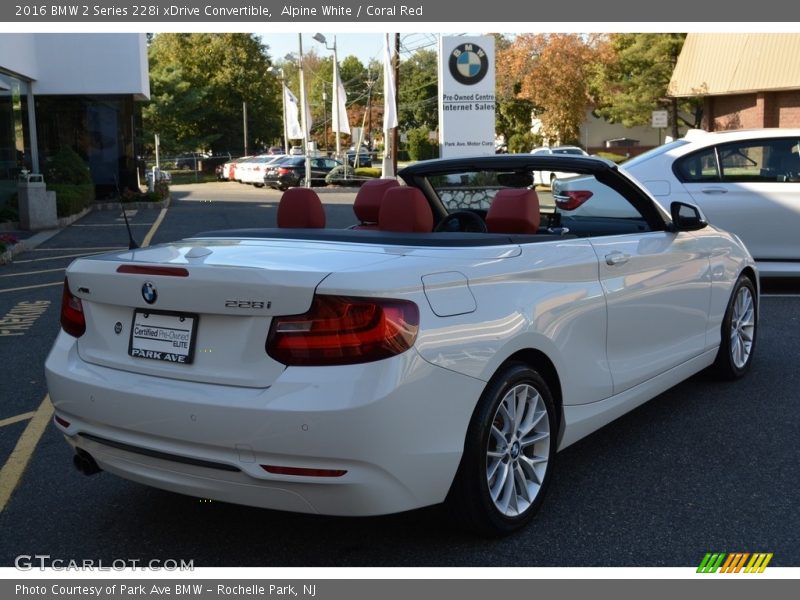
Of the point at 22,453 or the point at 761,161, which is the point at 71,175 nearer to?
the point at 761,161

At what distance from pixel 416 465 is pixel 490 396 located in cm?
47

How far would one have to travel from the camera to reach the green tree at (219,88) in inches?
2798

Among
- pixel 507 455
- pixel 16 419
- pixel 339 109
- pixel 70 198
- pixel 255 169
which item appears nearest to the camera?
pixel 507 455

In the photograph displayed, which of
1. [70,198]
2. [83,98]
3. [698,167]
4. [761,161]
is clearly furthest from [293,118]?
[761,161]

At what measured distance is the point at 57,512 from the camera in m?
4.29

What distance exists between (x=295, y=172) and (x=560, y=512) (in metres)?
37.4

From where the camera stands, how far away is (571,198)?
29.2 feet

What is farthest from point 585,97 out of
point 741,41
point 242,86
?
point 242,86

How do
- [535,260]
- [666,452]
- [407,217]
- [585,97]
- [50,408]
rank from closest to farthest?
[535,260]
[407,217]
[666,452]
[50,408]
[585,97]

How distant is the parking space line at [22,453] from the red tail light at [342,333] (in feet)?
6.17

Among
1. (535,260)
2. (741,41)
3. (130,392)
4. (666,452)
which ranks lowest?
(666,452)

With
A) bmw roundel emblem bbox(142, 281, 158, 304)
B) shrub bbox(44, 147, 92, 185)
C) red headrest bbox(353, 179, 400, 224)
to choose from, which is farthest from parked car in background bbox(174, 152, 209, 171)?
bmw roundel emblem bbox(142, 281, 158, 304)
